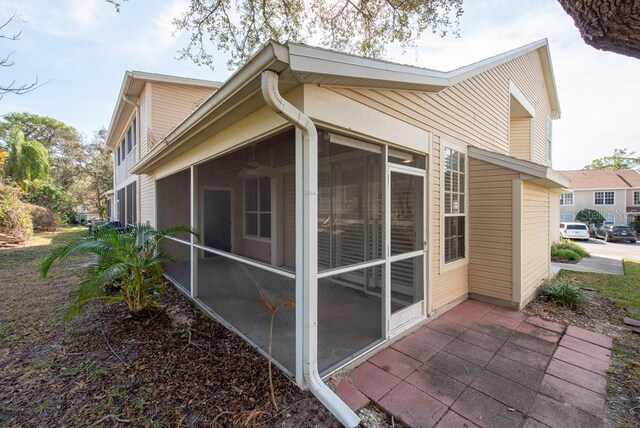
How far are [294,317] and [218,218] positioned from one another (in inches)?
186

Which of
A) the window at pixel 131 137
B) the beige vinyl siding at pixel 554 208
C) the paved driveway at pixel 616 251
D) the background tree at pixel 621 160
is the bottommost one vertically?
the paved driveway at pixel 616 251

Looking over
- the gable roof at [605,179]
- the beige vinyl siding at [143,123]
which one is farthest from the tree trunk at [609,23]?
the gable roof at [605,179]

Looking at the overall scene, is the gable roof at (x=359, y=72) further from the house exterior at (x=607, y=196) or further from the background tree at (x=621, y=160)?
the background tree at (x=621, y=160)

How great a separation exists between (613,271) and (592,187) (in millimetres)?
→ 23166

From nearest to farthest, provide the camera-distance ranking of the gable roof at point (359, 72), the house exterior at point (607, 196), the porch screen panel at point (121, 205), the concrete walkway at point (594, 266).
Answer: the gable roof at point (359, 72), the concrete walkway at point (594, 266), the porch screen panel at point (121, 205), the house exterior at point (607, 196)

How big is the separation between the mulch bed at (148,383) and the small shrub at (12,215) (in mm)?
11217

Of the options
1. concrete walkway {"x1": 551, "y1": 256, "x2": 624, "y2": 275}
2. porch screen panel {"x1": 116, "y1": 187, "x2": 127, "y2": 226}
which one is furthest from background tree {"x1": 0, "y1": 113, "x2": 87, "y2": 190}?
concrete walkway {"x1": 551, "y1": 256, "x2": 624, "y2": 275}

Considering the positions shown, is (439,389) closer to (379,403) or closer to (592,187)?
(379,403)

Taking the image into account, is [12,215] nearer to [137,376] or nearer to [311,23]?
[137,376]

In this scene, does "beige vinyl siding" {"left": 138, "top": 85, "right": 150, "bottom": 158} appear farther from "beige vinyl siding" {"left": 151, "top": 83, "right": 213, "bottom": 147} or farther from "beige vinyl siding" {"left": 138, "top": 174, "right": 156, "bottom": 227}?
"beige vinyl siding" {"left": 138, "top": 174, "right": 156, "bottom": 227}

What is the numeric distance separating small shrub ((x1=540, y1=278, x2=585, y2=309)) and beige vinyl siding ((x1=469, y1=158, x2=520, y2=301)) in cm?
108

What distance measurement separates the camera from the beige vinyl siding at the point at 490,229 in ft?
14.8

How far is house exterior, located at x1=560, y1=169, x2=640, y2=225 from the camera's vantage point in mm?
23125

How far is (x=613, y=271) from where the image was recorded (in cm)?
765
